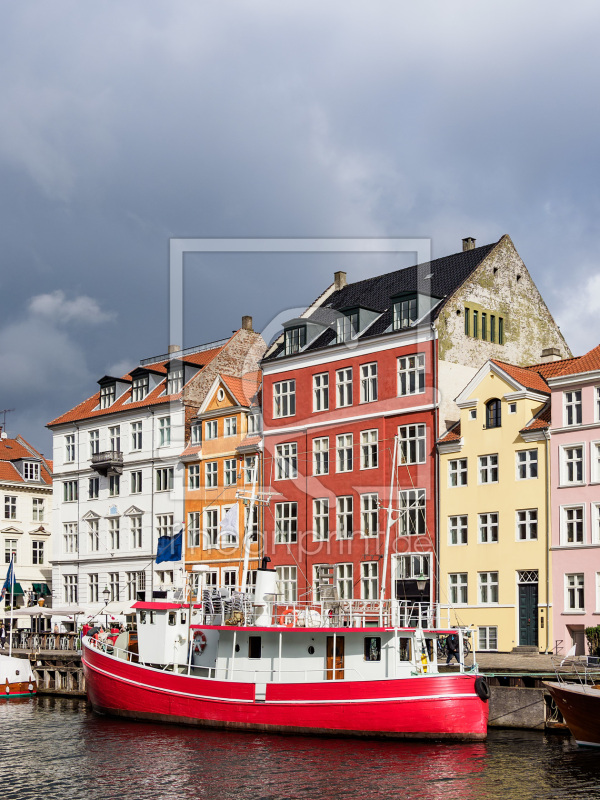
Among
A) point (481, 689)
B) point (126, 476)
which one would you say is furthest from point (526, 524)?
point (126, 476)

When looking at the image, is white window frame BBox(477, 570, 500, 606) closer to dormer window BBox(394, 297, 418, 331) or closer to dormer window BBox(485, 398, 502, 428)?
dormer window BBox(485, 398, 502, 428)

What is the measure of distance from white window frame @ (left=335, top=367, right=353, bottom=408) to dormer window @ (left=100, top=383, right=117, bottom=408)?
20.7 m

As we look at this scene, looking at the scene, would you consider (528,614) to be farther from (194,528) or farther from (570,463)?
(194,528)

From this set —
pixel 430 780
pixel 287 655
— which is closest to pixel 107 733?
pixel 287 655

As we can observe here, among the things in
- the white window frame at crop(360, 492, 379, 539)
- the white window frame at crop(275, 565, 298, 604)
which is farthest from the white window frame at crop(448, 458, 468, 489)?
the white window frame at crop(275, 565, 298, 604)

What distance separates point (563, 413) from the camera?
5034 cm

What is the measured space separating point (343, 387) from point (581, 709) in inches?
1094

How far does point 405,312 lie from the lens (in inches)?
2313

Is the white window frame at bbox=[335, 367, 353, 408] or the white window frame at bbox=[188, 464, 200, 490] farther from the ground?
the white window frame at bbox=[335, 367, 353, 408]

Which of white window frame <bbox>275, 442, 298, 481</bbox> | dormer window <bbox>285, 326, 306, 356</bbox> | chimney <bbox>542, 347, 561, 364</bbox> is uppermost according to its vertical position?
dormer window <bbox>285, 326, 306, 356</bbox>

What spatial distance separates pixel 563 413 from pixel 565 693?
1691 cm

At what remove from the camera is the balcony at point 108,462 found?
239 ft

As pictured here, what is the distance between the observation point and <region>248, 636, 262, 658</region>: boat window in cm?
4382

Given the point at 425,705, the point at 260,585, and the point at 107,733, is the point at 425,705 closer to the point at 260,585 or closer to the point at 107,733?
the point at 260,585
